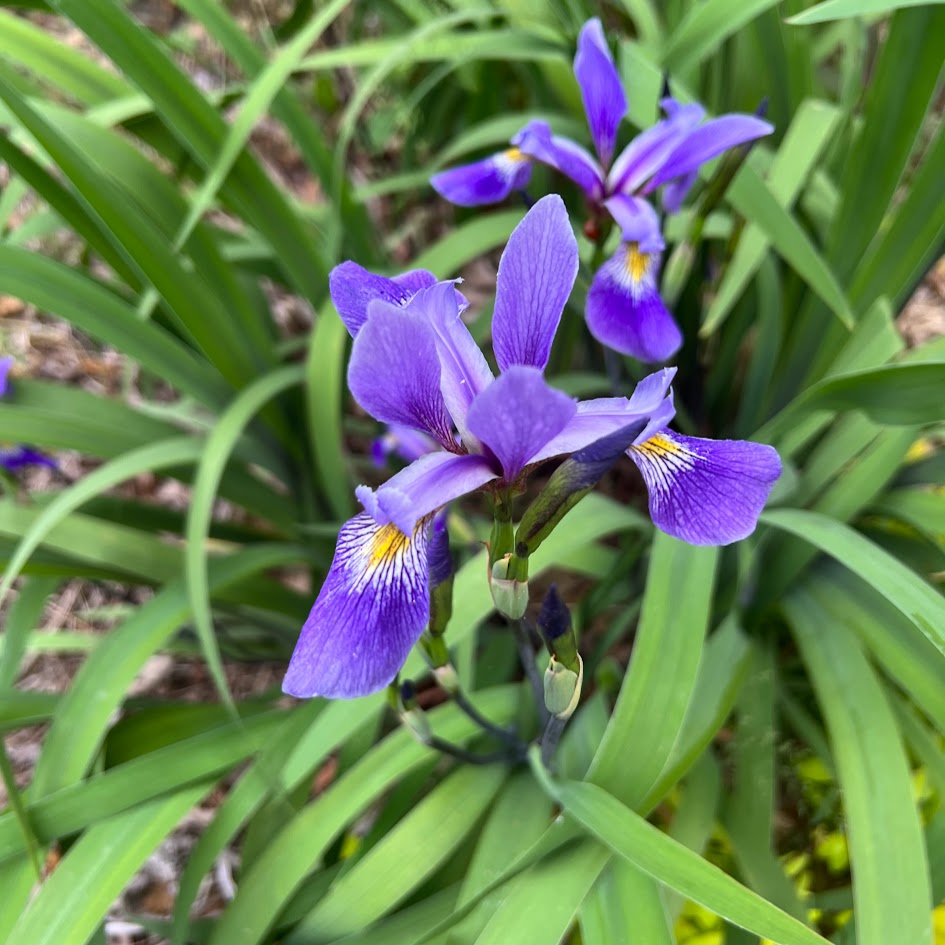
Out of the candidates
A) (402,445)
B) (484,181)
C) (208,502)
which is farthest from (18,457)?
(484,181)

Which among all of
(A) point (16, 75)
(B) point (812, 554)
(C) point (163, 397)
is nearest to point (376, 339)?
(B) point (812, 554)

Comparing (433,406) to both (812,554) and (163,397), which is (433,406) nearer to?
(812,554)

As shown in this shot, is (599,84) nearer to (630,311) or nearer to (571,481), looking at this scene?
(630,311)

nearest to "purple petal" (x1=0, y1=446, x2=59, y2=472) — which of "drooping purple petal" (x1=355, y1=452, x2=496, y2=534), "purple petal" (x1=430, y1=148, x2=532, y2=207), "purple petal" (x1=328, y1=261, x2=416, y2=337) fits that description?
"purple petal" (x1=430, y1=148, x2=532, y2=207)

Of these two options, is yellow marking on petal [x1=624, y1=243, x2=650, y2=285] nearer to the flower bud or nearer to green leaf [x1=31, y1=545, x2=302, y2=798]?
the flower bud

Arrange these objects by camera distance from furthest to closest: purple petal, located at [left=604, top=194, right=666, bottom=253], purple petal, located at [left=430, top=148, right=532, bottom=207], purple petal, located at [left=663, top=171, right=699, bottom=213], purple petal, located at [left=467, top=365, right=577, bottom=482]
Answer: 1. purple petal, located at [left=430, top=148, right=532, bottom=207]
2. purple petal, located at [left=663, top=171, right=699, bottom=213]
3. purple petal, located at [left=604, top=194, right=666, bottom=253]
4. purple petal, located at [left=467, top=365, right=577, bottom=482]

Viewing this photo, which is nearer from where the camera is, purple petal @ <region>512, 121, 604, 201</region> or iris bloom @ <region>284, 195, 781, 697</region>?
iris bloom @ <region>284, 195, 781, 697</region>
